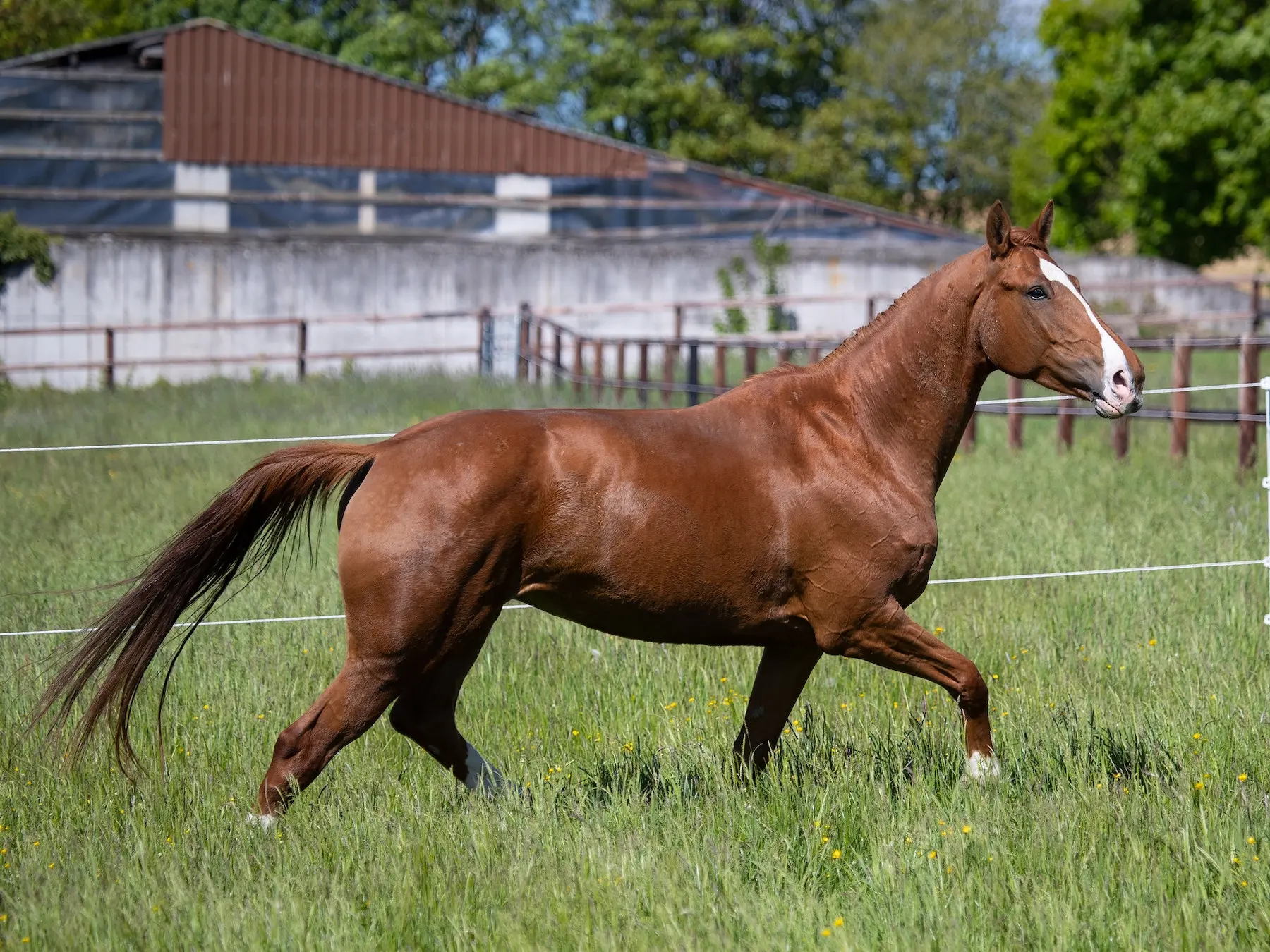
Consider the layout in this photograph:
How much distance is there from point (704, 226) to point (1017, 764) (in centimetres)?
2524

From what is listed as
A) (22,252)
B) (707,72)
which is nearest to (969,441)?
(22,252)

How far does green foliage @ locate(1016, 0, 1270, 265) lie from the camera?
3094 cm

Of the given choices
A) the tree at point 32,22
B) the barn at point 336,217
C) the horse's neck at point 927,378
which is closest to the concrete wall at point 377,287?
the barn at point 336,217

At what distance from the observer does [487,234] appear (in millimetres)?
28469

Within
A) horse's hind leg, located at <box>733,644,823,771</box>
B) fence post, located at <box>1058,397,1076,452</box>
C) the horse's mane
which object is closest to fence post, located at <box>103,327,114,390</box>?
fence post, located at <box>1058,397,1076,452</box>

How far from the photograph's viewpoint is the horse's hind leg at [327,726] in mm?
4168

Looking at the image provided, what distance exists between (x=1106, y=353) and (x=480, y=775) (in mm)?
2493

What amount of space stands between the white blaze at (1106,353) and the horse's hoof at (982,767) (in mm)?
1238

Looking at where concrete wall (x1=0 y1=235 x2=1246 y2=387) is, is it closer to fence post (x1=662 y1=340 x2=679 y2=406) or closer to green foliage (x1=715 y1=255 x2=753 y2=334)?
green foliage (x1=715 y1=255 x2=753 y2=334)

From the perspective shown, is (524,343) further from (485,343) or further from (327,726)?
(327,726)

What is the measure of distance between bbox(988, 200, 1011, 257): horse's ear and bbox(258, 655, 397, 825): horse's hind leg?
7.84 ft

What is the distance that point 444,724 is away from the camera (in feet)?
15.3

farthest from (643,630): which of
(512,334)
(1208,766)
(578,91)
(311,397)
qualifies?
(578,91)

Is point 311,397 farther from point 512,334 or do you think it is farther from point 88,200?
point 88,200
